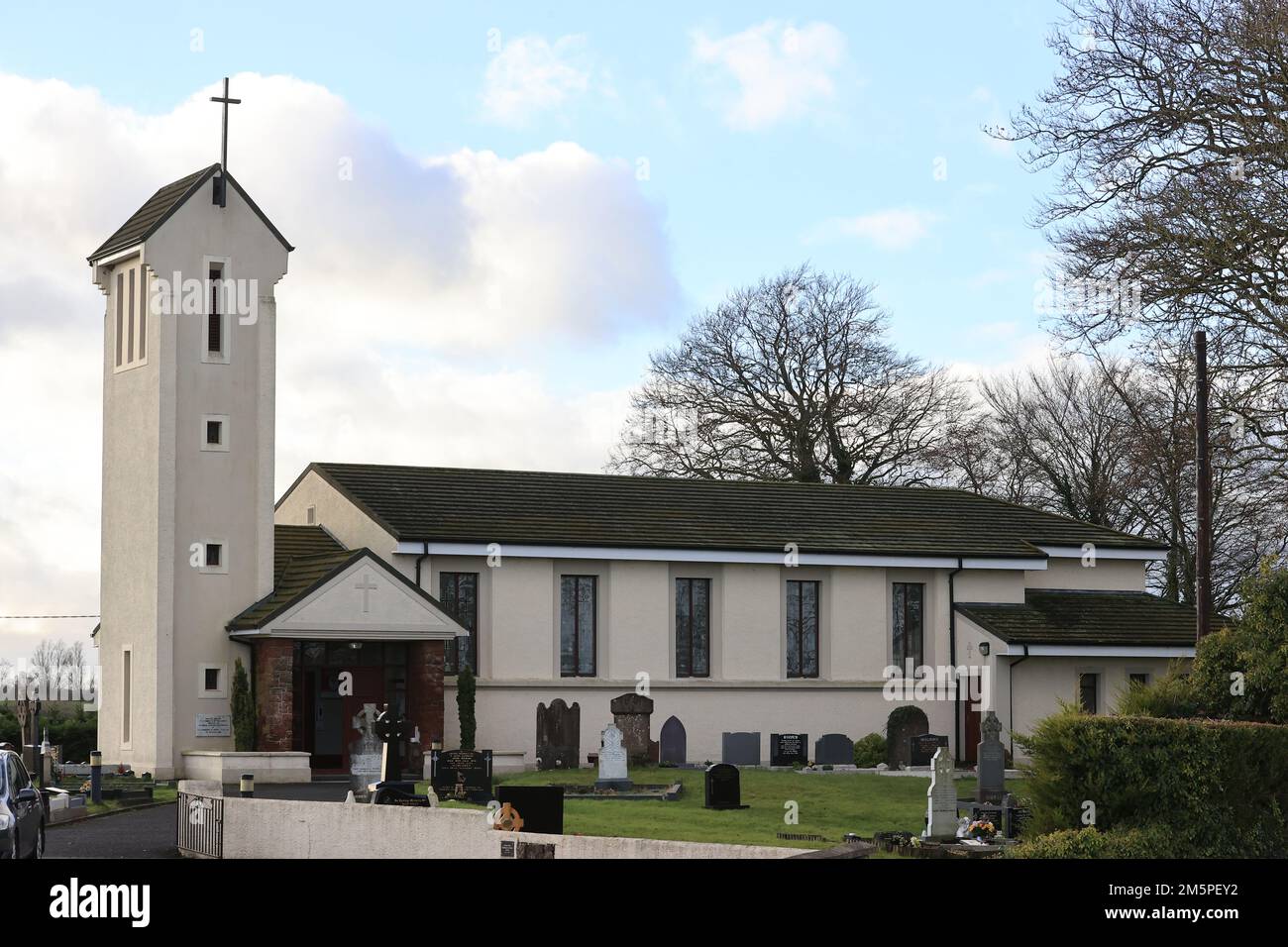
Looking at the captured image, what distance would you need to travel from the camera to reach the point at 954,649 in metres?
44.6

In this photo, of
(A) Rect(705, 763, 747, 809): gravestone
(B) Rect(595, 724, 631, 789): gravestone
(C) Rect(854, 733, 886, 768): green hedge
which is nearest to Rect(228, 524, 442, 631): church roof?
(B) Rect(595, 724, 631, 789): gravestone

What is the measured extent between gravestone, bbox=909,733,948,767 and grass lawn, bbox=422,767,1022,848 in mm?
2029

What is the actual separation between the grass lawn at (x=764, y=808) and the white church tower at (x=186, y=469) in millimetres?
7544

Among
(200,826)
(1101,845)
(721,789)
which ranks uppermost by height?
(1101,845)

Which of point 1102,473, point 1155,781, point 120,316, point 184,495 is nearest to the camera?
point 1155,781

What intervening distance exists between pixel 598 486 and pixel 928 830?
22768 millimetres

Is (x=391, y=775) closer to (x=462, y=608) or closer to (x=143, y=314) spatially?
(x=462, y=608)

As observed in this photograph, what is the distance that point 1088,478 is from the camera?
62156 mm

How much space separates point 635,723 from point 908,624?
9.39m

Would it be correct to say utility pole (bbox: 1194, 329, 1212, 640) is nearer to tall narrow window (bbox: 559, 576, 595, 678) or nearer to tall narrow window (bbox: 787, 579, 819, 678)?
tall narrow window (bbox: 787, 579, 819, 678)

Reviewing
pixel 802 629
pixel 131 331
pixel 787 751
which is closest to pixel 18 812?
pixel 131 331

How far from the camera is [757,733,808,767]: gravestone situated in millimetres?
41094

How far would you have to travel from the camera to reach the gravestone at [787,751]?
135ft
